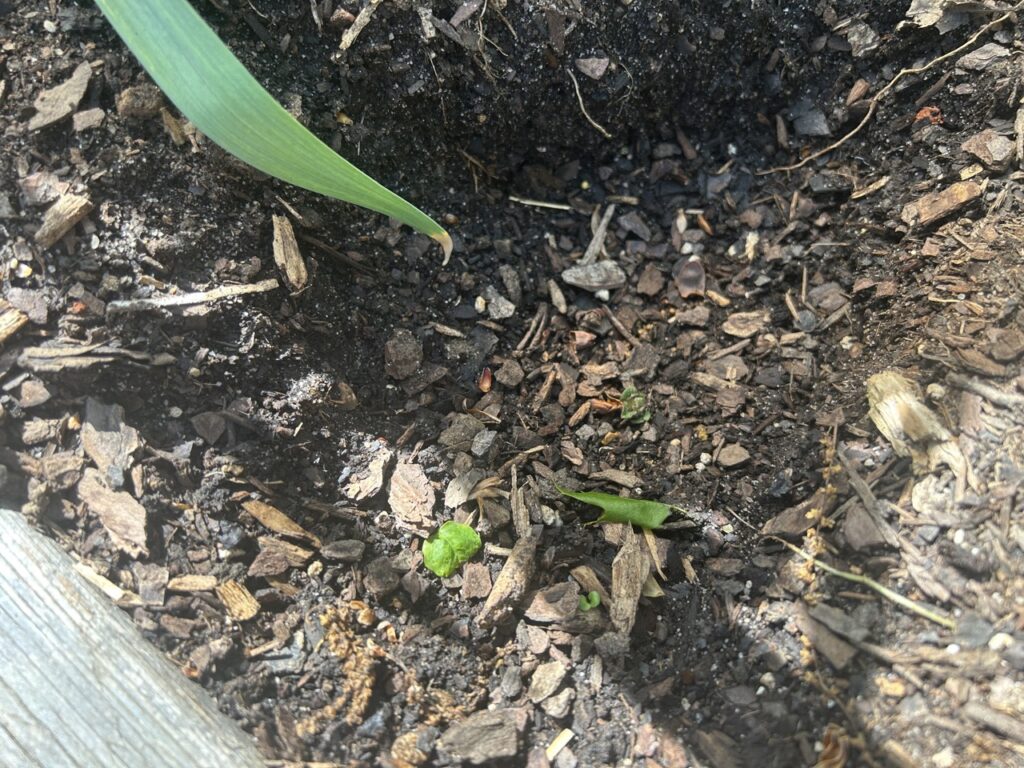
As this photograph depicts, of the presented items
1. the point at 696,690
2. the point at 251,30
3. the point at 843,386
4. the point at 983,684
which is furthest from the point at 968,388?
the point at 251,30

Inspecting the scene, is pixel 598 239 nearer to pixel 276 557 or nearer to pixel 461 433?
pixel 461 433

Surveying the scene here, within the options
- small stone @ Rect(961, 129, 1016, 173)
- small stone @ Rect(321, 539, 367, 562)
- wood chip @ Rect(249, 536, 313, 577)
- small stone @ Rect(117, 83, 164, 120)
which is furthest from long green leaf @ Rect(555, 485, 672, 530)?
small stone @ Rect(117, 83, 164, 120)

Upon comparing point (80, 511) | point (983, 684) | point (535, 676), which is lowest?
point (983, 684)

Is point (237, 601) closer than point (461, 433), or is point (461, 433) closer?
point (237, 601)

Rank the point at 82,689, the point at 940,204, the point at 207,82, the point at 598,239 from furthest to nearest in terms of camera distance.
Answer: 1. the point at 598,239
2. the point at 940,204
3. the point at 82,689
4. the point at 207,82

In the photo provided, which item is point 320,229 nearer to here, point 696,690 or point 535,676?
point 535,676

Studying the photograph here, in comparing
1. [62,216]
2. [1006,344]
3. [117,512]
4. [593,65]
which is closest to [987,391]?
[1006,344]

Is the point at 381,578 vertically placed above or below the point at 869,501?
above

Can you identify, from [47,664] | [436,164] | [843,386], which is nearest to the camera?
[47,664]
